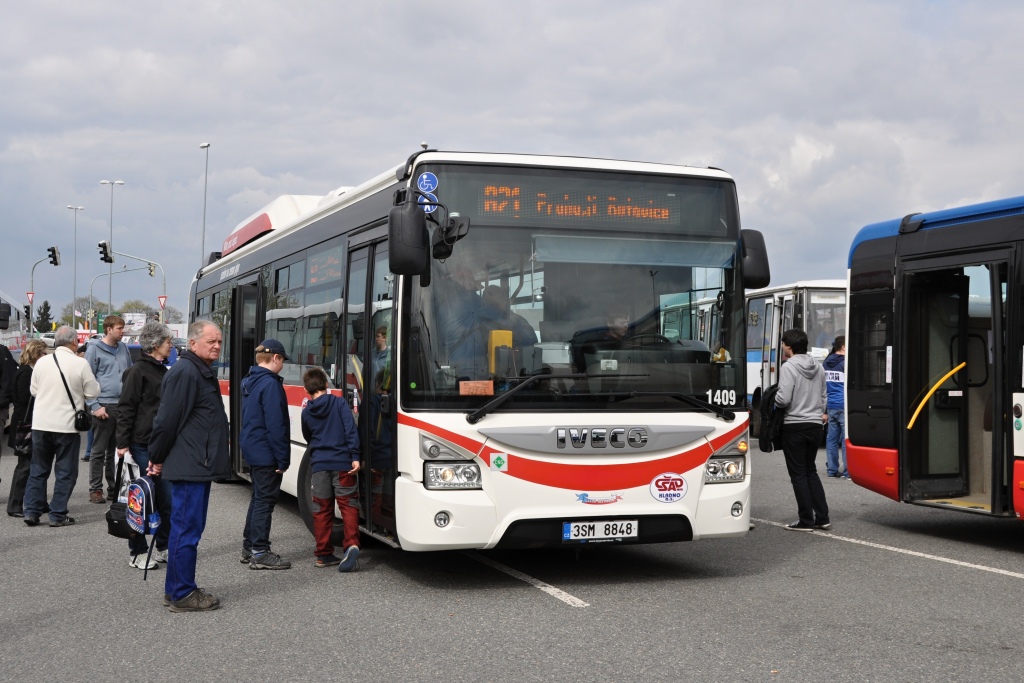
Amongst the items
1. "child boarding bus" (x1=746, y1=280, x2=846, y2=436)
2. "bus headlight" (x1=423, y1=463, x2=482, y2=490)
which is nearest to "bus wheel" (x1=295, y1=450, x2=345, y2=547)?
"bus headlight" (x1=423, y1=463, x2=482, y2=490)

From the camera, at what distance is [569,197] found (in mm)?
7914

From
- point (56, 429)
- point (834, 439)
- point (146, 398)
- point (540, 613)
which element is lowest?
point (540, 613)

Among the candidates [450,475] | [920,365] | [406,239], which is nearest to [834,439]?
[920,365]

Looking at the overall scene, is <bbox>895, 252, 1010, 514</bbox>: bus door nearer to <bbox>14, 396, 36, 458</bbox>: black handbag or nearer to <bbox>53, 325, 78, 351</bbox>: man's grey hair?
<bbox>53, 325, 78, 351</bbox>: man's grey hair

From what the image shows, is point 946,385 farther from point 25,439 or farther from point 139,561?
point 25,439

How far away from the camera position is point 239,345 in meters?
13.3

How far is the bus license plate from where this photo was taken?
24.9 ft

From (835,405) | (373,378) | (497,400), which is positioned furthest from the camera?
(835,405)

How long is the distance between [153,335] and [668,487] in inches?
162

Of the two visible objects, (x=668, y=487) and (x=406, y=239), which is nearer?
(x=406, y=239)

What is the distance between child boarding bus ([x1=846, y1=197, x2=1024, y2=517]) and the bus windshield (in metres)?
2.84

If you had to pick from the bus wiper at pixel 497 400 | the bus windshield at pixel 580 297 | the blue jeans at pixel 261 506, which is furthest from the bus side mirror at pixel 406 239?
the blue jeans at pixel 261 506

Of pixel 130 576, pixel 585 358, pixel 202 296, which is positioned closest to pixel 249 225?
pixel 202 296

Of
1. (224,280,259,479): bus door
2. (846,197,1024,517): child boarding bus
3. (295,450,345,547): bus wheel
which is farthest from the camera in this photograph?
(224,280,259,479): bus door
